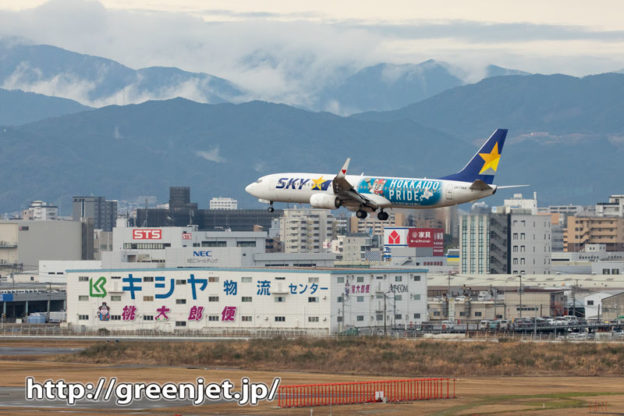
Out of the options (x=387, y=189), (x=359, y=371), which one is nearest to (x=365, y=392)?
(x=359, y=371)

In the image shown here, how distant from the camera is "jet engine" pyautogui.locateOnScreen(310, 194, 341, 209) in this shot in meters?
142

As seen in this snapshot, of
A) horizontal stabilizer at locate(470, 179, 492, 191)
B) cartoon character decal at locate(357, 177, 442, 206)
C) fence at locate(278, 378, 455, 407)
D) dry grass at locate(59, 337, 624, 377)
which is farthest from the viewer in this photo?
cartoon character decal at locate(357, 177, 442, 206)

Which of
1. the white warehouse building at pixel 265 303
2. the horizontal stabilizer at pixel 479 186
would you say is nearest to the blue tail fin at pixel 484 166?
the horizontal stabilizer at pixel 479 186

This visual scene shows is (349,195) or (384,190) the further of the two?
(384,190)

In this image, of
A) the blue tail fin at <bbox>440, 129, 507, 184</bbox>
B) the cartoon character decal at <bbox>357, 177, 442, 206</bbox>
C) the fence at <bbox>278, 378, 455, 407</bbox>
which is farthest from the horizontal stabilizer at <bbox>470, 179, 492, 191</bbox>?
the fence at <bbox>278, 378, 455, 407</bbox>

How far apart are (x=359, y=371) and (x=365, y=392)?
22091mm

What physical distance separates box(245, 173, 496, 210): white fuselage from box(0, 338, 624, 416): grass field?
15.9 metres

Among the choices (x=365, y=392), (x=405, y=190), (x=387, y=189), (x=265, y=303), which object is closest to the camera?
(x=365, y=392)

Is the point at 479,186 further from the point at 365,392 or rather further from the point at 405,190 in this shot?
the point at 365,392

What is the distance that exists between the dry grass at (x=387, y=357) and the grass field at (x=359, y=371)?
0.35 feet

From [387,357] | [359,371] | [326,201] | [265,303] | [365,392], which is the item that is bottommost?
[365,392]

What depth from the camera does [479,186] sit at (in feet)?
446

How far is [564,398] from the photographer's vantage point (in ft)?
329

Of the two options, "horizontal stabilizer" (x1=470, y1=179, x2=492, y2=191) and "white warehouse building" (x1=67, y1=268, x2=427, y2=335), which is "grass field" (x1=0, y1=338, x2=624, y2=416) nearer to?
"horizontal stabilizer" (x1=470, y1=179, x2=492, y2=191)
